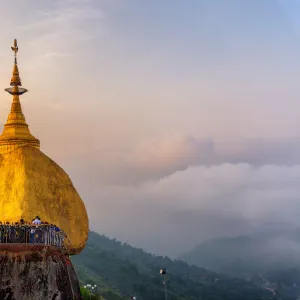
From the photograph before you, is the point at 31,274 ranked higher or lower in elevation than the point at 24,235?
lower

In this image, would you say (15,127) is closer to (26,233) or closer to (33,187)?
(33,187)

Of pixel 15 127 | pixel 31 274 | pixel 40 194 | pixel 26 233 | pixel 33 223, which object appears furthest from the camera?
pixel 15 127

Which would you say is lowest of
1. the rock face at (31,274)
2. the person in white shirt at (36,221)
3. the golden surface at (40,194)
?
the rock face at (31,274)

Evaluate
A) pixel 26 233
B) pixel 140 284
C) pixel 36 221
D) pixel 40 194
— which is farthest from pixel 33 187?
pixel 140 284

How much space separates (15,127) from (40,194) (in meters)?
4.59

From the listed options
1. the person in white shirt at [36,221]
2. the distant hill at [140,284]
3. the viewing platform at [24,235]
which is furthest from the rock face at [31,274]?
the distant hill at [140,284]

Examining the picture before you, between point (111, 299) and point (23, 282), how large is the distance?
100 meters

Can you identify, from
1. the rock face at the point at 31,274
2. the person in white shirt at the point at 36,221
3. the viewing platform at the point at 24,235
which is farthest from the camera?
the person in white shirt at the point at 36,221

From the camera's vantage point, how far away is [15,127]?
3005cm

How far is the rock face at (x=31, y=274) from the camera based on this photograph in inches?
937

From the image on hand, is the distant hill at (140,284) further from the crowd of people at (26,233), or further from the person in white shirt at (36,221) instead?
the crowd of people at (26,233)

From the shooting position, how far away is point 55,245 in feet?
83.7

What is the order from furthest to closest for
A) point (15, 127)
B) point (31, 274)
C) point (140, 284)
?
point (140, 284)
point (15, 127)
point (31, 274)

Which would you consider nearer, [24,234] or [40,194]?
[24,234]
